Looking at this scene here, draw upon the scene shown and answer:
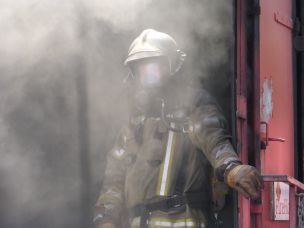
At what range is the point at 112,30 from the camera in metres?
4.95

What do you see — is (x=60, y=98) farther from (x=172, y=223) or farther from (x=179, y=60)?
(x=172, y=223)

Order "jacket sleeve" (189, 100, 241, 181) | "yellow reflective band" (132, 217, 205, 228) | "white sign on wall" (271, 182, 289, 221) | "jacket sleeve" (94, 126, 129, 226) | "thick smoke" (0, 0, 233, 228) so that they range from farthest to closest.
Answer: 1. "thick smoke" (0, 0, 233, 228)
2. "white sign on wall" (271, 182, 289, 221)
3. "jacket sleeve" (94, 126, 129, 226)
4. "yellow reflective band" (132, 217, 205, 228)
5. "jacket sleeve" (189, 100, 241, 181)

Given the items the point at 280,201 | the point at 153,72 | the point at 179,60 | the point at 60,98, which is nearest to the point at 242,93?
the point at 179,60

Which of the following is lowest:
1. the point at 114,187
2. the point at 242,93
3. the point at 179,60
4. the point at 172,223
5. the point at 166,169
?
the point at 172,223

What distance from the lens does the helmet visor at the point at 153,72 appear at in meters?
4.27

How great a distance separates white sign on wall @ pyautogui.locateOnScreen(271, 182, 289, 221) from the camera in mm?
4465

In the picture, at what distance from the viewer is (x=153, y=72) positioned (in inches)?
168

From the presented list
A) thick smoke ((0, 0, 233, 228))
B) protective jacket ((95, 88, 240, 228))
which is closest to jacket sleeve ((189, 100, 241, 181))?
protective jacket ((95, 88, 240, 228))

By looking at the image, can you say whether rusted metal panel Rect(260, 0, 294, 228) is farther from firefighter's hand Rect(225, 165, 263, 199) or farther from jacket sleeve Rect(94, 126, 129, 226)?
jacket sleeve Rect(94, 126, 129, 226)

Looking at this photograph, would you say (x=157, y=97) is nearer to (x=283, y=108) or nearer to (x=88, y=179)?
(x=88, y=179)

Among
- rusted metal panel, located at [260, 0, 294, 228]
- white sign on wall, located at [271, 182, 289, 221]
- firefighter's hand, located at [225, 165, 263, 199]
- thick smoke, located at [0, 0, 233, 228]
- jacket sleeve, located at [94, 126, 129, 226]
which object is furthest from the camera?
thick smoke, located at [0, 0, 233, 228]

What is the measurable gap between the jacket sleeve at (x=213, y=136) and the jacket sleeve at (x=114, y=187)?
44 cm

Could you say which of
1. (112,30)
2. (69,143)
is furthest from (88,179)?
(112,30)

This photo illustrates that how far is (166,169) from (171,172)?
0.11 ft
